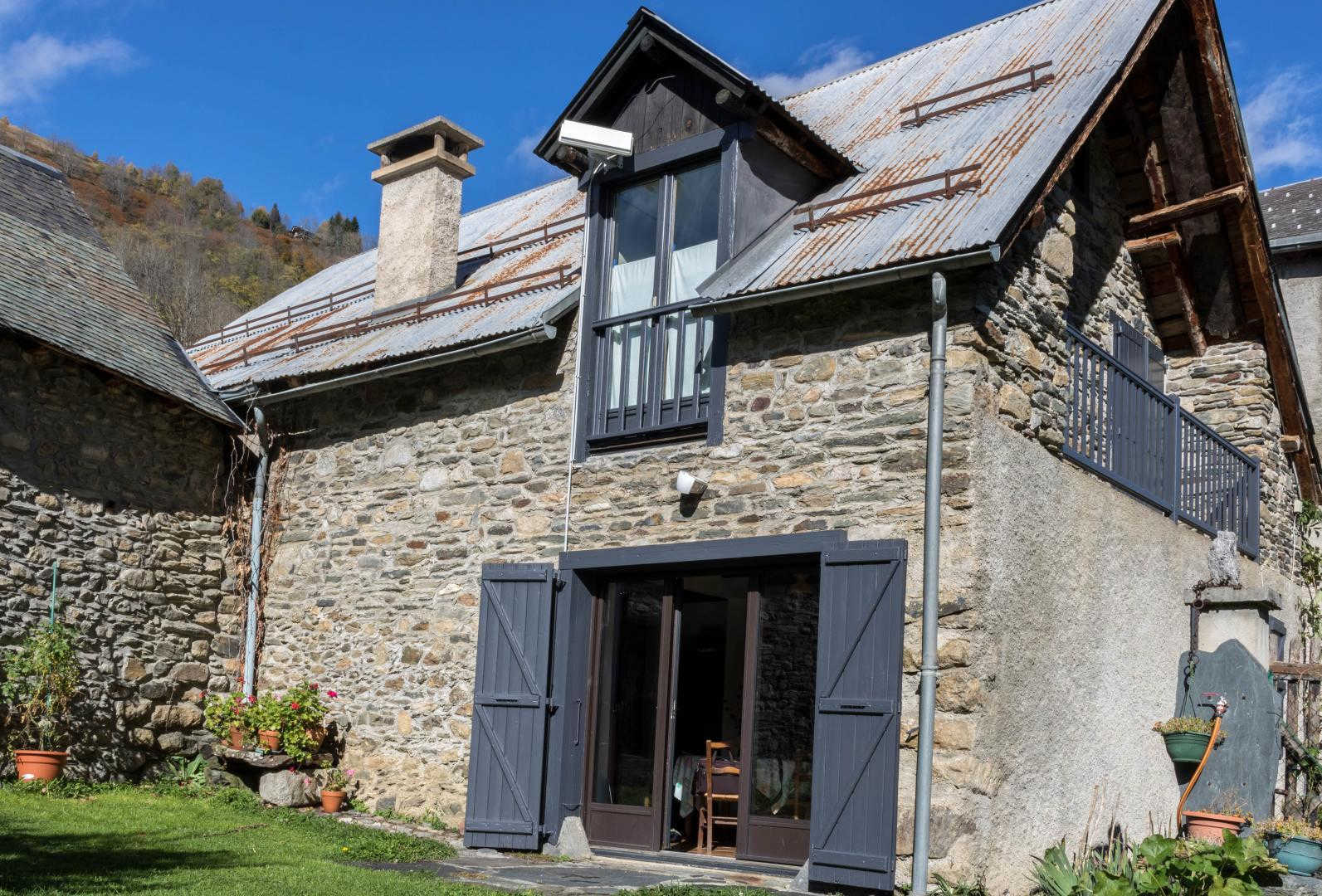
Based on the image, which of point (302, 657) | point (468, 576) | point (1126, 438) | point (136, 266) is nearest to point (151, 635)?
point (302, 657)

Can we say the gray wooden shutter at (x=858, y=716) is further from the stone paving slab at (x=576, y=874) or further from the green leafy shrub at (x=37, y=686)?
the green leafy shrub at (x=37, y=686)

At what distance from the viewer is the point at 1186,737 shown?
31.7 feet

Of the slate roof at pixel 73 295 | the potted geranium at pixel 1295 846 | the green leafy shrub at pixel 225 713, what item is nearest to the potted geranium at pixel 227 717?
the green leafy shrub at pixel 225 713

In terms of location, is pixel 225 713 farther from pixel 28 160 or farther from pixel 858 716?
pixel 28 160

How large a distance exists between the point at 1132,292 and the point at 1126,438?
200 centimetres

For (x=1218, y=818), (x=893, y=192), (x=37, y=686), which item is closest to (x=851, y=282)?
(x=893, y=192)

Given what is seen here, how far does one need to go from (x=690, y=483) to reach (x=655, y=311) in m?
1.47

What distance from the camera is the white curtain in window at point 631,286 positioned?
1000 cm

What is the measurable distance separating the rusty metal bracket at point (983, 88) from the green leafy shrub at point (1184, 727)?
188 inches

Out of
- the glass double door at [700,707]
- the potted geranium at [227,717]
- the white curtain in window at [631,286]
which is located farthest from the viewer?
the potted geranium at [227,717]

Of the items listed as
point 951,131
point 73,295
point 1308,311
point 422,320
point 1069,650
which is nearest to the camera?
point 1069,650

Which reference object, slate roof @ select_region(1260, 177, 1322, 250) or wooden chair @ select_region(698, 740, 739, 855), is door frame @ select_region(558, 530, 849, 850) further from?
slate roof @ select_region(1260, 177, 1322, 250)

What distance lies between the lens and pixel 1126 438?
32.6 ft

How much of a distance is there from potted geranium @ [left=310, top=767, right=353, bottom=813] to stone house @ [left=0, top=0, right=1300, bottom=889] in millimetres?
195
